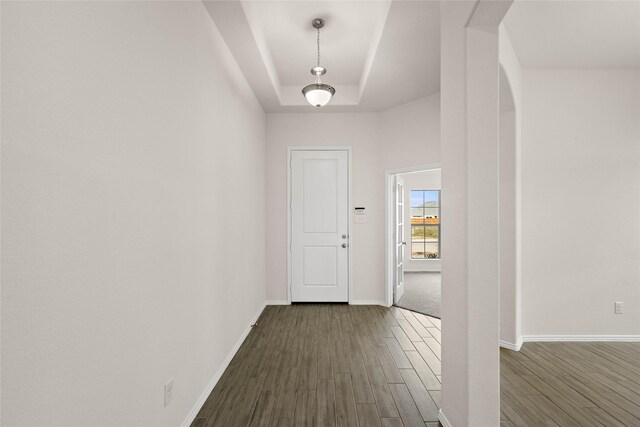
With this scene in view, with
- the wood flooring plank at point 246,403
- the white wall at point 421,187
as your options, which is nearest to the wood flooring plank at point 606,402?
the wood flooring plank at point 246,403

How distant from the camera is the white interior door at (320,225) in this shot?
4523mm

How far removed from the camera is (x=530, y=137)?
3182 millimetres

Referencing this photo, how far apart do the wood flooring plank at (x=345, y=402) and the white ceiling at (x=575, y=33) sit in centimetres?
315

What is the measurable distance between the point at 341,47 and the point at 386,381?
3168mm

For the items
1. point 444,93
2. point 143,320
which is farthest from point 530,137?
point 143,320

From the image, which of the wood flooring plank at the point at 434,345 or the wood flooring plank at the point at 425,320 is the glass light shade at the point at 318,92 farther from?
the wood flooring plank at the point at 425,320

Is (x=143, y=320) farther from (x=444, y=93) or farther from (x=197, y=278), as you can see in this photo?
(x=444, y=93)

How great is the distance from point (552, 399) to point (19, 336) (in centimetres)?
300

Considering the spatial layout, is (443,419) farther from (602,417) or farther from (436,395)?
(602,417)

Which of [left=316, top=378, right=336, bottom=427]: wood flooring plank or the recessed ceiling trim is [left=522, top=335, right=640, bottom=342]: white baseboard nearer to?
[left=316, top=378, right=336, bottom=427]: wood flooring plank

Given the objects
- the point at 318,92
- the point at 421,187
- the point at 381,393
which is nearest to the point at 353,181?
the point at 318,92

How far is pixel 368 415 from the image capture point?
6.55ft

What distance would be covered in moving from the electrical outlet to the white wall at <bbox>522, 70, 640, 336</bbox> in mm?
3314

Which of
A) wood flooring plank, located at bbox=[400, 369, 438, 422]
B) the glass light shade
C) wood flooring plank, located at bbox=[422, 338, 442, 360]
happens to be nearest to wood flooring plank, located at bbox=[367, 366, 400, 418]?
wood flooring plank, located at bbox=[400, 369, 438, 422]
